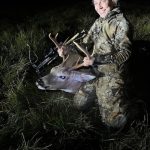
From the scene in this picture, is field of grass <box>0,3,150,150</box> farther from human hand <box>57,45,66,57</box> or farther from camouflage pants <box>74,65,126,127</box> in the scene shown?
human hand <box>57,45,66,57</box>

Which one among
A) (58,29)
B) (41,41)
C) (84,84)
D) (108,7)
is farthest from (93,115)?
(58,29)

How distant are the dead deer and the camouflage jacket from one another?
23 centimetres

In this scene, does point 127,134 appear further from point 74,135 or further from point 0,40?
point 0,40

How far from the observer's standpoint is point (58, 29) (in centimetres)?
671

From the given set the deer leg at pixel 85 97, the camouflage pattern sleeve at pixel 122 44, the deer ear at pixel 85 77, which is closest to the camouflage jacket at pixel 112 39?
the camouflage pattern sleeve at pixel 122 44

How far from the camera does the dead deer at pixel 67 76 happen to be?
4.45 m

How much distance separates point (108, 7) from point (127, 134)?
3.93ft

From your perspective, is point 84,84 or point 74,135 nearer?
point 74,135

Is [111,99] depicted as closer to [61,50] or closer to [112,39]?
[112,39]

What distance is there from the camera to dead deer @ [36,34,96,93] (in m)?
4.45

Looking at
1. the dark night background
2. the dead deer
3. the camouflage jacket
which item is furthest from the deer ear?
the dark night background

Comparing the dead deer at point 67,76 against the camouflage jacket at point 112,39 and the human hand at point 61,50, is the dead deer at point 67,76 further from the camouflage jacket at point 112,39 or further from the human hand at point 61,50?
the camouflage jacket at point 112,39

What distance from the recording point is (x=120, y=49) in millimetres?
4027

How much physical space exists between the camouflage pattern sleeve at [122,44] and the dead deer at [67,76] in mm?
448
